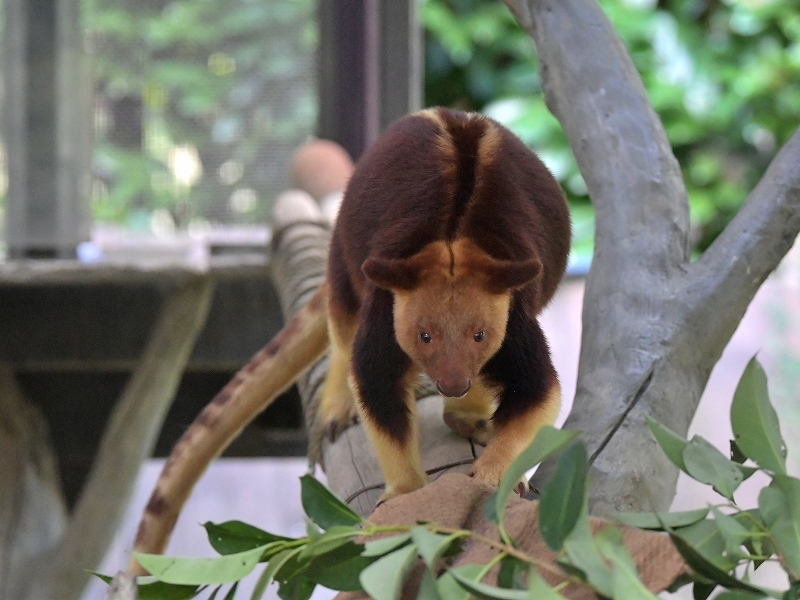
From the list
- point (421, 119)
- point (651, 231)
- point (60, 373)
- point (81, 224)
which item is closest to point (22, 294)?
point (81, 224)

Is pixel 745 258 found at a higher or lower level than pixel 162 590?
higher

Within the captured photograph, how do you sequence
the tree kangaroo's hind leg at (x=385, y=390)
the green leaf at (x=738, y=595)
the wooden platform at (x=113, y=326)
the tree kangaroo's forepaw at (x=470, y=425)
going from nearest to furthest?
the green leaf at (x=738, y=595) → the tree kangaroo's hind leg at (x=385, y=390) → the tree kangaroo's forepaw at (x=470, y=425) → the wooden platform at (x=113, y=326)

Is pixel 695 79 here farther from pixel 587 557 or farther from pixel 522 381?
pixel 587 557

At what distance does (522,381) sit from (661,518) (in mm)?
453

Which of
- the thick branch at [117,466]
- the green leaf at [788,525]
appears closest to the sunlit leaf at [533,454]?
the green leaf at [788,525]

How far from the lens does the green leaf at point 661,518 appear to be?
0.94 metres

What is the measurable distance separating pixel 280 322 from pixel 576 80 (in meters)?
1.88

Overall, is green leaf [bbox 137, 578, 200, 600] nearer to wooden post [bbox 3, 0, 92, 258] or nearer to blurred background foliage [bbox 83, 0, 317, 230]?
wooden post [bbox 3, 0, 92, 258]

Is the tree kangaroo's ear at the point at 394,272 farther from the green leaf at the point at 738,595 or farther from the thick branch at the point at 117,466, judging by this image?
the thick branch at the point at 117,466

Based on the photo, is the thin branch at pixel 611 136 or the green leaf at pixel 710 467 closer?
the green leaf at pixel 710 467

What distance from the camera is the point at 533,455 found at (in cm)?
86

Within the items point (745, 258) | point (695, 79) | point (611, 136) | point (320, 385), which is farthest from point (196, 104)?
point (695, 79)

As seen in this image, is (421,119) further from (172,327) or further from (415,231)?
(172,327)

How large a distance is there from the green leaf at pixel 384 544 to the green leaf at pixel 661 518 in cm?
21
